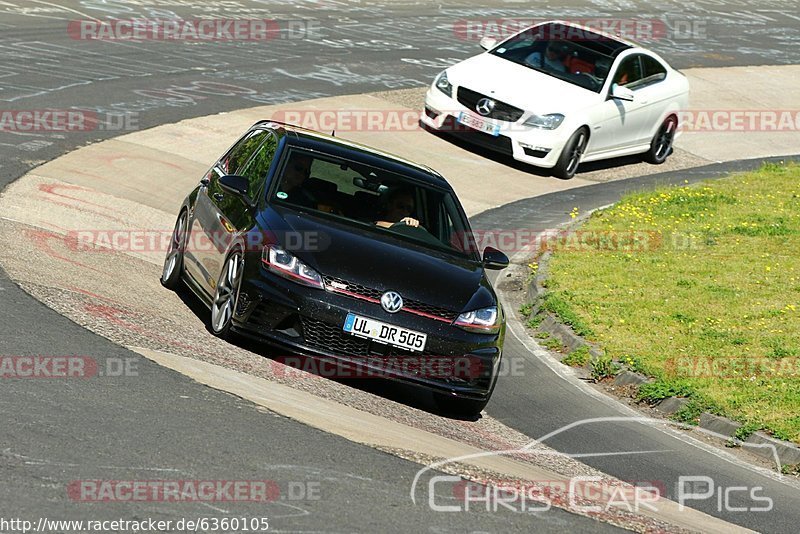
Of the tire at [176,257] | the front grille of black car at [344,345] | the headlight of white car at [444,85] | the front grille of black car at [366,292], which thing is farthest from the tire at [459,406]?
the headlight of white car at [444,85]

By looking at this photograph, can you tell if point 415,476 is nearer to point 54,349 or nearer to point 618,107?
point 54,349

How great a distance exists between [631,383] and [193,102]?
34.3 ft

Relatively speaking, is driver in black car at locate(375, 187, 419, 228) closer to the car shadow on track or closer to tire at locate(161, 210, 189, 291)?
the car shadow on track

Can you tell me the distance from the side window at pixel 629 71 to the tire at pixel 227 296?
38.4ft


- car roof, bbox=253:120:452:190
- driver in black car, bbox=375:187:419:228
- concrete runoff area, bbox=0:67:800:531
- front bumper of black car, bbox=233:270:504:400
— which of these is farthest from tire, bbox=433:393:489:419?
car roof, bbox=253:120:452:190

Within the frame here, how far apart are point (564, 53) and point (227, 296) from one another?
11.9 m

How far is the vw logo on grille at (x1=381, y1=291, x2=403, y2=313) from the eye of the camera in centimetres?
880

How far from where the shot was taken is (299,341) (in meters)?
8.80

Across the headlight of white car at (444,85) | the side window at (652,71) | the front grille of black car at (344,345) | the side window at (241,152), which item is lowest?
the headlight of white car at (444,85)

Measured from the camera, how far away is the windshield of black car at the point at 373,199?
32.6 ft

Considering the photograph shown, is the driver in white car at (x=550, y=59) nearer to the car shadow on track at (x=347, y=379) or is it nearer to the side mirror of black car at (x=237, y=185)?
the side mirror of black car at (x=237, y=185)

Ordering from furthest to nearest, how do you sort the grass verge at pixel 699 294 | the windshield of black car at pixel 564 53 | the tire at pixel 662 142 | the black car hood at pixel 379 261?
the tire at pixel 662 142, the windshield of black car at pixel 564 53, the grass verge at pixel 699 294, the black car hood at pixel 379 261

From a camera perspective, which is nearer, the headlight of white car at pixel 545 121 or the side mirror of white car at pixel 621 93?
the headlight of white car at pixel 545 121

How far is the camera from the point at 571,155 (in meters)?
19.3
